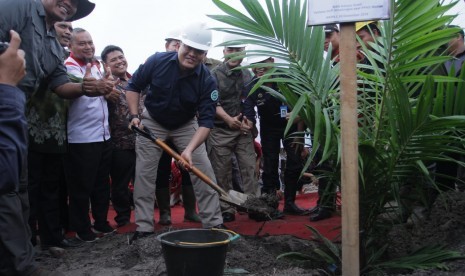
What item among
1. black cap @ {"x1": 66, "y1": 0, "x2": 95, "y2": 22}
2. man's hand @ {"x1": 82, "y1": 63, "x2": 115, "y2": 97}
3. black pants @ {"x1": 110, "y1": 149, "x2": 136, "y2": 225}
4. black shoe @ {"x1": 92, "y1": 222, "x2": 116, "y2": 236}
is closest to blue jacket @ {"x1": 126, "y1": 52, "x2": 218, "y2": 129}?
man's hand @ {"x1": 82, "y1": 63, "x2": 115, "y2": 97}

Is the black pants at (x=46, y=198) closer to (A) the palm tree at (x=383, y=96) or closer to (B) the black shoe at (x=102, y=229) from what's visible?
(B) the black shoe at (x=102, y=229)

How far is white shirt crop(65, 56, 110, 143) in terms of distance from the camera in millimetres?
4047

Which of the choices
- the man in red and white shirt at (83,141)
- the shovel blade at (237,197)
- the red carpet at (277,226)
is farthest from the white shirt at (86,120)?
the shovel blade at (237,197)

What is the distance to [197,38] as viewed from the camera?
3918 millimetres

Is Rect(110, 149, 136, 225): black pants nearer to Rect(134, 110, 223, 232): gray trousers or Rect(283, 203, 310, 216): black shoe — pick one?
Rect(134, 110, 223, 232): gray trousers

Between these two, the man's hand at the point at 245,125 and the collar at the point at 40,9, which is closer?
the collar at the point at 40,9

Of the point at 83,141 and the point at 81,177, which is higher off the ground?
the point at 83,141

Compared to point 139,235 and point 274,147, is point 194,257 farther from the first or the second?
point 274,147

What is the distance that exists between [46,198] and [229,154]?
6.68ft

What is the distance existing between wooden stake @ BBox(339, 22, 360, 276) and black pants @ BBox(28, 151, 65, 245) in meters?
2.42

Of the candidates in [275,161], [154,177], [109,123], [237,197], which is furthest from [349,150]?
[275,161]

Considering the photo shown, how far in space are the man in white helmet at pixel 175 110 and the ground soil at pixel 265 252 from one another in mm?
381

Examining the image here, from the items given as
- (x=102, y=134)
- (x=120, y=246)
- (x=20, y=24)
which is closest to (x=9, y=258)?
(x=20, y=24)

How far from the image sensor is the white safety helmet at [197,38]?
12.8 feet
